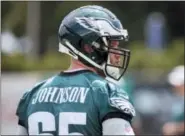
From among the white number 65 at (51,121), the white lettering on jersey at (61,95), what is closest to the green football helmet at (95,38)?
the white lettering on jersey at (61,95)

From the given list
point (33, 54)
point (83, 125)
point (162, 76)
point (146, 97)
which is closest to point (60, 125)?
point (83, 125)

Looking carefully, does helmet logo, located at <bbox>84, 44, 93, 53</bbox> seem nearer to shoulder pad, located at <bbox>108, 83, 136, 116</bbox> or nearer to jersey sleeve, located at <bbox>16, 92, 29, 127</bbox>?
shoulder pad, located at <bbox>108, 83, 136, 116</bbox>

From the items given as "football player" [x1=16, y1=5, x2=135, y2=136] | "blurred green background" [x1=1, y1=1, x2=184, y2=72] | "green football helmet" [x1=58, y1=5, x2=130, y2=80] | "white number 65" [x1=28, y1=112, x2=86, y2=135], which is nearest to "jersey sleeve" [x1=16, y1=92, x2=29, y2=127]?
"football player" [x1=16, y1=5, x2=135, y2=136]

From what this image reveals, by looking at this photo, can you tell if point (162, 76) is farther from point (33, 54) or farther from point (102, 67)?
point (33, 54)

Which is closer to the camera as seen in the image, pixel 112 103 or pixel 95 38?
pixel 112 103

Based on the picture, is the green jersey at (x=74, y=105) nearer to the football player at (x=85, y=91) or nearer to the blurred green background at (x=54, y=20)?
the football player at (x=85, y=91)

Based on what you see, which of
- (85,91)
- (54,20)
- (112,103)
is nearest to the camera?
(112,103)

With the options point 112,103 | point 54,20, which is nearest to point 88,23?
point 112,103

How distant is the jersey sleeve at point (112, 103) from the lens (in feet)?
13.6

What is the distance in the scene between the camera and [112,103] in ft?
13.6

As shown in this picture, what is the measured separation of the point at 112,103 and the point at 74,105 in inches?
8.4

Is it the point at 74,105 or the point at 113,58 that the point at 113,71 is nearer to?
the point at 113,58

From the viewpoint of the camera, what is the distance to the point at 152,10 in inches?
1142

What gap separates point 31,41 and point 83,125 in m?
25.8
